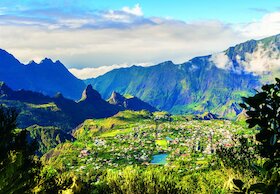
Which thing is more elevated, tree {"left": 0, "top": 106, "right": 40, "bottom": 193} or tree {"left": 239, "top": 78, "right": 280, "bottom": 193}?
tree {"left": 239, "top": 78, "right": 280, "bottom": 193}

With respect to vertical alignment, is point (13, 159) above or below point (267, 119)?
below

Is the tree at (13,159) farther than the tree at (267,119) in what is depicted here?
Yes

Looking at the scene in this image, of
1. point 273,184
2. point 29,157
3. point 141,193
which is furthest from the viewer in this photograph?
point 141,193

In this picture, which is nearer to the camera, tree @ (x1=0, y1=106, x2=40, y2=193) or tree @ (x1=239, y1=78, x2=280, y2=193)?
tree @ (x1=239, y1=78, x2=280, y2=193)

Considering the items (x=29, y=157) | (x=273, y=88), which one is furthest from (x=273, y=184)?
(x=29, y=157)

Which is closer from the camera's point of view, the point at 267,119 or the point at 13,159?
the point at 267,119

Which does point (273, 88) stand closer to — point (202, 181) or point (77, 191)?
point (77, 191)

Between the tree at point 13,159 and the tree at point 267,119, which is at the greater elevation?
the tree at point 267,119

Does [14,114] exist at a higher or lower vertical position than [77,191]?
higher
